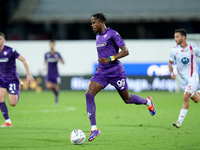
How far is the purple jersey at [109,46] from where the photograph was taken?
9.44 m

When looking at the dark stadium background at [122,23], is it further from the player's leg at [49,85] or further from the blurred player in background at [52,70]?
the player's leg at [49,85]

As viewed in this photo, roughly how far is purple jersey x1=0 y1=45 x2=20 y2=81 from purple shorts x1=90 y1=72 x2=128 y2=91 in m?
Result: 2.77

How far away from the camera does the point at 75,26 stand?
33.6 meters

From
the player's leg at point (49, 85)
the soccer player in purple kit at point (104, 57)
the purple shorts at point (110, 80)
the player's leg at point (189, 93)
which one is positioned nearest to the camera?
the soccer player in purple kit at point (104, 57)

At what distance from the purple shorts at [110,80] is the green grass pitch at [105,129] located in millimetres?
1056

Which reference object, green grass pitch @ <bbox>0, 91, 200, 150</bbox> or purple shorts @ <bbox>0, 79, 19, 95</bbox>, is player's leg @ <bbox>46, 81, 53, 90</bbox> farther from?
purple shorts @ <bbox>0, 79, 19, 95</bbox>

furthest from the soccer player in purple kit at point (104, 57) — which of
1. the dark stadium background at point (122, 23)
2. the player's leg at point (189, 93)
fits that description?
the dark stadium background at point (122, 23)

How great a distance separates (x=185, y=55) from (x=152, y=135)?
2156 mm

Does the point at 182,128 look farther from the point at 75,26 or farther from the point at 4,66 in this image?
the point at 75,26

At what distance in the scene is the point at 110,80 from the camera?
963 cm

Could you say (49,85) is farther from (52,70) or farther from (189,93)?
(189,93)

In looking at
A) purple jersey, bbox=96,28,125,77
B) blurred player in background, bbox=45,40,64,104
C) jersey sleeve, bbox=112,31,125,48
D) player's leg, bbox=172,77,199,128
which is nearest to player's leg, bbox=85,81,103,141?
purple jersey, bbox=96,28,125,77

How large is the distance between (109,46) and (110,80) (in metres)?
0.68

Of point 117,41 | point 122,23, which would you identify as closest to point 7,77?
point 117,41
